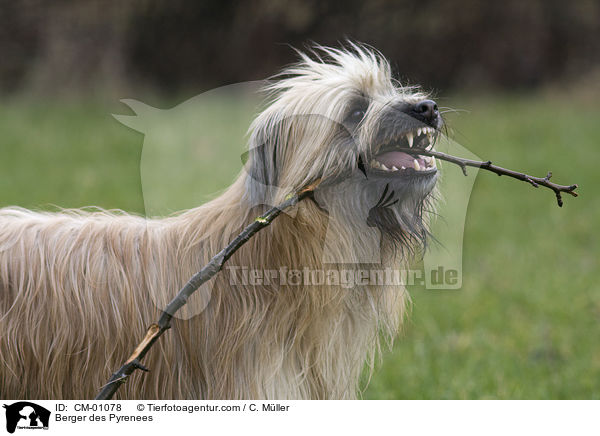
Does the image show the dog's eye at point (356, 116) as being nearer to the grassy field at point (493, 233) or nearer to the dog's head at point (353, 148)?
the dog's head at point (353, 148)

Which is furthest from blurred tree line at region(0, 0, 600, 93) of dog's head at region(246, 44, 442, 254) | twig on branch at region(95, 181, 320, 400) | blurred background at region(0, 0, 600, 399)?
twig on branch at region(95, 181, 320, 400)

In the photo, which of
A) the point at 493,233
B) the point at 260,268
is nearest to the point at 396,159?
the point at 260,268

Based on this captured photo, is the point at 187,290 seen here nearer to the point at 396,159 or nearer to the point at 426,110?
the point at 396,159

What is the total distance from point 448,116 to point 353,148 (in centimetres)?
112

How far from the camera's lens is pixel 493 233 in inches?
309

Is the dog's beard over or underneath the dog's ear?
underneath

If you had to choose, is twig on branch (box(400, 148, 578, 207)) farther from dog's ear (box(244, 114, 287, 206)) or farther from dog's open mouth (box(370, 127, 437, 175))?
dog's ear (box(244, 114, 287, 206))

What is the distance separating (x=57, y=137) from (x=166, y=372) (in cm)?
726

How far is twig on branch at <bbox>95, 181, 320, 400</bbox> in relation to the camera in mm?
2812

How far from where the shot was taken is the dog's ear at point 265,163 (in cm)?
309

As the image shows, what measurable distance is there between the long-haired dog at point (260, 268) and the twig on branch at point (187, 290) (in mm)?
99

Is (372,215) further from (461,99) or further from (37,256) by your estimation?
(461,99)

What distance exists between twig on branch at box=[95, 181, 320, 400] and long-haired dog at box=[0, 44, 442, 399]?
99 millimetres
